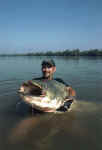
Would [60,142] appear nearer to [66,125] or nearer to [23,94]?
[66,125]

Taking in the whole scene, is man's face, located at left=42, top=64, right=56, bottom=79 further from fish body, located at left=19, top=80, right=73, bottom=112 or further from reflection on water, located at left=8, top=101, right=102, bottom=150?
fish body, located at left=19, top=80, right=73, bottom=112

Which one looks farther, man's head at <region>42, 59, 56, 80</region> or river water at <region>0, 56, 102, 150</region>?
man's head at <region>42, 59, 56, 80</region>

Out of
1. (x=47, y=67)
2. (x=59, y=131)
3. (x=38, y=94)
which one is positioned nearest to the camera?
(x=38, y=94)

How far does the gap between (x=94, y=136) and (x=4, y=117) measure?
2092mm

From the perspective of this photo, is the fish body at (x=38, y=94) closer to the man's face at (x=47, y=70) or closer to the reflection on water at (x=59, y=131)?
the reflection on water at (x=59, y=131)

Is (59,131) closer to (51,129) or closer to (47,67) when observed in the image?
(51,129)

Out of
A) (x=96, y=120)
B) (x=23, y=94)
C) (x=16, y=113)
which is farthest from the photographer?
(x=16, y=113)

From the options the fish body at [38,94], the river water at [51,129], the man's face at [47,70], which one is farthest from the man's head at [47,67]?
the fish body at [38,94]

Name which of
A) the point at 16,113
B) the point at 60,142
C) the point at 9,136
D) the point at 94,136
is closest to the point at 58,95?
the point at 60,142

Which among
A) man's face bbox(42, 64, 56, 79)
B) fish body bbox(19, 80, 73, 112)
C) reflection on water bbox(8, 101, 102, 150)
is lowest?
reflection on water bbox(8, 101, 102, 150)

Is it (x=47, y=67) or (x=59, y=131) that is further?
(x=47, y=67)

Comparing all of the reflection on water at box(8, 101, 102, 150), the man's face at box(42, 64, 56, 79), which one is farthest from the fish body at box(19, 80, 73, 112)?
the man's face at box(42, 64, 56, 79)

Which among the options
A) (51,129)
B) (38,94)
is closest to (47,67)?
(38,94)

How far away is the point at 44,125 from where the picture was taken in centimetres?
287
